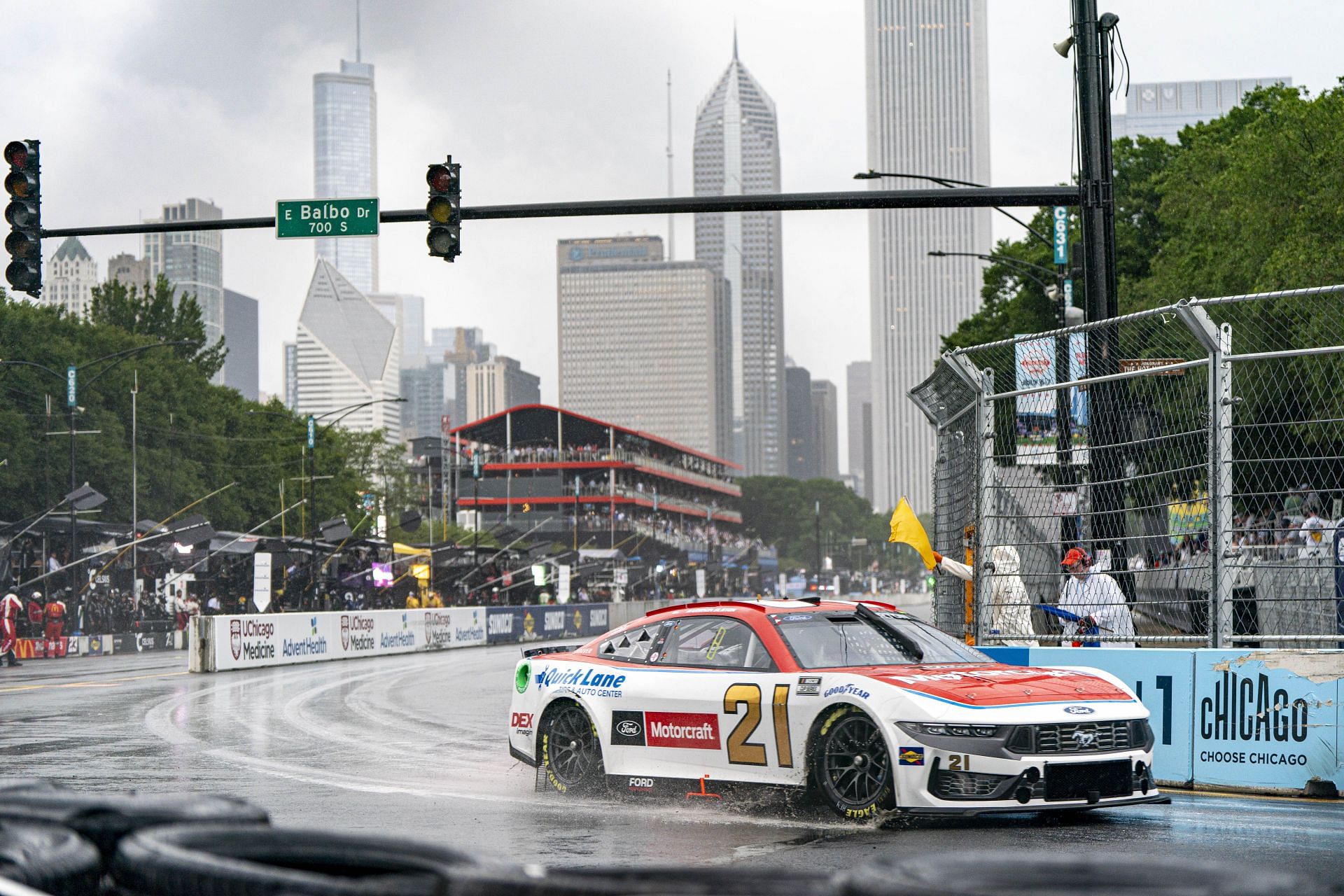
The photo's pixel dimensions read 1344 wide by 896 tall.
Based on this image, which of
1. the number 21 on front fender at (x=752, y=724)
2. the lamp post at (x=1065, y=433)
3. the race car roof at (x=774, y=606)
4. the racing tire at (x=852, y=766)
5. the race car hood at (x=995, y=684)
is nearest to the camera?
the race car hood at (x=995, y=684)

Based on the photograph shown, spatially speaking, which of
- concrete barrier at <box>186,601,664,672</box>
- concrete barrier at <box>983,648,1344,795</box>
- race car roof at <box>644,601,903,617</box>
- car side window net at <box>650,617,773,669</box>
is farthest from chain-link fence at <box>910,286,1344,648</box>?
concrete barrier at <box>186,601,664,672</box>

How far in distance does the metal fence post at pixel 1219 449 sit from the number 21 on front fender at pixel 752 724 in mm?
3229

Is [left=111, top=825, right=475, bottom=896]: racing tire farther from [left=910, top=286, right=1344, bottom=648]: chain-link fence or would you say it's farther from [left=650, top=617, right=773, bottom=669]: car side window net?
[left=910, top=286, right=1344, bottom=648]: chain-link fence

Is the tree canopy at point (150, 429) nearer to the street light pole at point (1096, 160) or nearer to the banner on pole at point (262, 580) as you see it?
the banner on pole at point (262, 580)

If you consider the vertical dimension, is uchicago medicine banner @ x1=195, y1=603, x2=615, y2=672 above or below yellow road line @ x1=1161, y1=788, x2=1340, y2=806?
below

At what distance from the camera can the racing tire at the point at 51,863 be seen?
389 cm

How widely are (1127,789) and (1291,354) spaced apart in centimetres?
311

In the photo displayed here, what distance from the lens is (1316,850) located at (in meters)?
7.82

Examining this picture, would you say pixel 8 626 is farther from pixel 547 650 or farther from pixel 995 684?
pixel 995 684

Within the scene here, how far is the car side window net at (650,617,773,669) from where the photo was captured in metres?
9.84

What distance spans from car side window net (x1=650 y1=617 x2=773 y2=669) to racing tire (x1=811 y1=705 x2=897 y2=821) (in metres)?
0.70

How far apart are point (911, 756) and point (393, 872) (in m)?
5.25

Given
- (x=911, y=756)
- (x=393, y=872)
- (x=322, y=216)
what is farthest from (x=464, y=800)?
(x=322, y=216)

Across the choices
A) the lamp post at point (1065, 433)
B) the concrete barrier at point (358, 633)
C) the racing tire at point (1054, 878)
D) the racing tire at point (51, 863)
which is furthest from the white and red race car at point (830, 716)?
the concrete barrier at point (358, 633)
